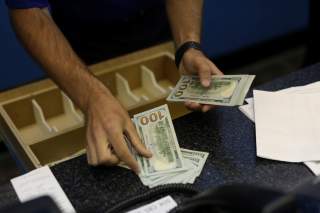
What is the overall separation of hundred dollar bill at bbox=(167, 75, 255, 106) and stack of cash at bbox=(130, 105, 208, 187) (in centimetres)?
11

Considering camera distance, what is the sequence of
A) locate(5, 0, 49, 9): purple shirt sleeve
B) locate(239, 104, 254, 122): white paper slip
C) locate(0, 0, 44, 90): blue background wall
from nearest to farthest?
1. locate(239, 104, 254, 122): white paper slip
2. locate(5, 0, 49, 9): purple shirt sleeve
3. locate(0, 0, 44, 90): blue background wall

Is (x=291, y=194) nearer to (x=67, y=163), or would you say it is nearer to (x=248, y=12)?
(x=67, y=163)

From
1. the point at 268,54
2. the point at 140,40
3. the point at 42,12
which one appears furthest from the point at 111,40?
the point at 268,54

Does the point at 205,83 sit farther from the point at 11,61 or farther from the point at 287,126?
the point at 11,61

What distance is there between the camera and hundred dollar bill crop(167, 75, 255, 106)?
3.59ft

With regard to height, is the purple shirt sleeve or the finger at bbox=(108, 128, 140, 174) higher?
the purple shirt sleeve

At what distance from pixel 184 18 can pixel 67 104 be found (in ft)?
1.93

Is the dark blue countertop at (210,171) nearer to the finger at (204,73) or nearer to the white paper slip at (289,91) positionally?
the white paper slip at (289,91)

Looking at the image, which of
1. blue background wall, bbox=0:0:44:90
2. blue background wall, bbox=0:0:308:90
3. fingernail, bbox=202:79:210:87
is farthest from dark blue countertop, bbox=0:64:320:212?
blue background wall, bbox=0:0:308:90

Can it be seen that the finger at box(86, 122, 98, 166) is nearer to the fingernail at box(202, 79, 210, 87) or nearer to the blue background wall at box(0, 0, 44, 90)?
the fingernail at box(202, 79, 210, 87)

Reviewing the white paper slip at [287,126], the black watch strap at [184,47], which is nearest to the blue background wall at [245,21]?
the black watch strap at [184,47]

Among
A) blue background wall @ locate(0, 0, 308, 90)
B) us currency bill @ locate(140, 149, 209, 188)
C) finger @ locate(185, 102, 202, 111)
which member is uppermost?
finger @ locate(185, 102, 202, 111)

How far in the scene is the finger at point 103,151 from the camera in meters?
0.91

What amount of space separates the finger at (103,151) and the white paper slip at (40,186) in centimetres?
10
